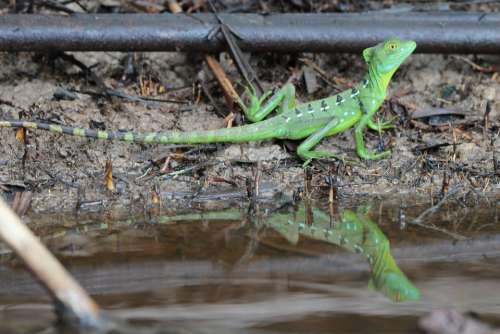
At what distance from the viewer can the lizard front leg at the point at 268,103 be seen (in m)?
7.18

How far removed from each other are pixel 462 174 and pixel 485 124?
865 mm

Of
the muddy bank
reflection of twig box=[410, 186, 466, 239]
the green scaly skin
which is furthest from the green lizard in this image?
the green scaly skin

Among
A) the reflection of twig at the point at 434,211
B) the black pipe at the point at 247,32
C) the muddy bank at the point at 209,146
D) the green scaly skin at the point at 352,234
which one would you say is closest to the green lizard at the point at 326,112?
the muddy bank at the point at 209,146

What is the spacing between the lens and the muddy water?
4070 millimetres

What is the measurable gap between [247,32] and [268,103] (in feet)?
2.13

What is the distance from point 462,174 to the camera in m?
6.72

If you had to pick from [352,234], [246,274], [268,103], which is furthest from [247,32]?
[246,274]

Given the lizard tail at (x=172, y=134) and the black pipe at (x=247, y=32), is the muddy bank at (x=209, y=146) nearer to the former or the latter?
the lizard tail at (x=172, y=134)

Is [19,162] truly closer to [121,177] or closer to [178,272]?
[121,177]

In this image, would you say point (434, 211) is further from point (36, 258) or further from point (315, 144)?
Answer: point (36, 258)

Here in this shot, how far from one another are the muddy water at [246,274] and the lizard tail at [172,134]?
828mm

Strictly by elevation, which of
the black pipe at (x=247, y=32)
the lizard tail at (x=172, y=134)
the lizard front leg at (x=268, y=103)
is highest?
the black pipe at (x=247, y=32)

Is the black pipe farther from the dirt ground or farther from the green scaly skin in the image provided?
the green scaly skin

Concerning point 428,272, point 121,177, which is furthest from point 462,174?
point 121,177
